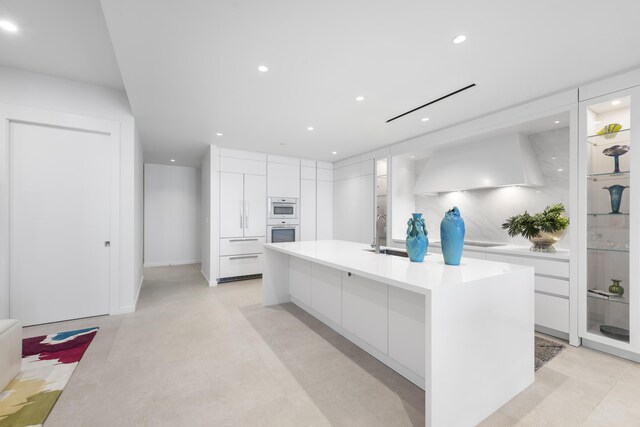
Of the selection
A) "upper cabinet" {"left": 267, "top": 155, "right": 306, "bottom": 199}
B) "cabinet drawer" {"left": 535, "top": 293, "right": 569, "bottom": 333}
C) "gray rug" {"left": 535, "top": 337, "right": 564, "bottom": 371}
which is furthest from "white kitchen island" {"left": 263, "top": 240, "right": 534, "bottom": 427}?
"upper cabinet" {"left": 267, "top": 155, "right": 306, "bottom": 199}

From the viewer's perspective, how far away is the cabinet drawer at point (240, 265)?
195 inches

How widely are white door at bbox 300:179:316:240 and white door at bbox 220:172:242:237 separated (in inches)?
51.5

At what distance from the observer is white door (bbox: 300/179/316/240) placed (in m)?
5.86

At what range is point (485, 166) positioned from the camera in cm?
361

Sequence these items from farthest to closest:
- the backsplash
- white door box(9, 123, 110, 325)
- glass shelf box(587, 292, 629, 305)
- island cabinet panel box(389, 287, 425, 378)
Answer: the backsplash
white door box(9, 123, 110, 325)
glass shelf box(587, 292, 629, 305)
island cabinet panel box(389, 287, 425, 378)

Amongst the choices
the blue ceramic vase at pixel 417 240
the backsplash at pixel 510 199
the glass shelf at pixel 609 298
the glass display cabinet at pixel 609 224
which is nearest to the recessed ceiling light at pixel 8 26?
the blue ceramic vase at pixel 417 240

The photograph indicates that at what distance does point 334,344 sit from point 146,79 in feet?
10.0

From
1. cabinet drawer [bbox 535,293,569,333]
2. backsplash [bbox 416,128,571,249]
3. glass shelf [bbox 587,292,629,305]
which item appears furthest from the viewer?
backsplash [bbox 416,128,571,249]

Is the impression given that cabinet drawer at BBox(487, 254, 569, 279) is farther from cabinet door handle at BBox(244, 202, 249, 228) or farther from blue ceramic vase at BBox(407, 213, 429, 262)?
cabinet door handle at BBox(244, 202, 249, 228)

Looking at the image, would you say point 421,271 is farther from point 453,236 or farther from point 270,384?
point 270,384

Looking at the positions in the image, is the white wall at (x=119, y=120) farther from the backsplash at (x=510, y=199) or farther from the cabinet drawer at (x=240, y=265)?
the backsplash at (x=510, y=199)

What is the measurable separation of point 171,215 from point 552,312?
7568 mm

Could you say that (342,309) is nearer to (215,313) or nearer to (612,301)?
(215,313)

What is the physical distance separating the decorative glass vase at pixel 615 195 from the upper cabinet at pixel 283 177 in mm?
4588
